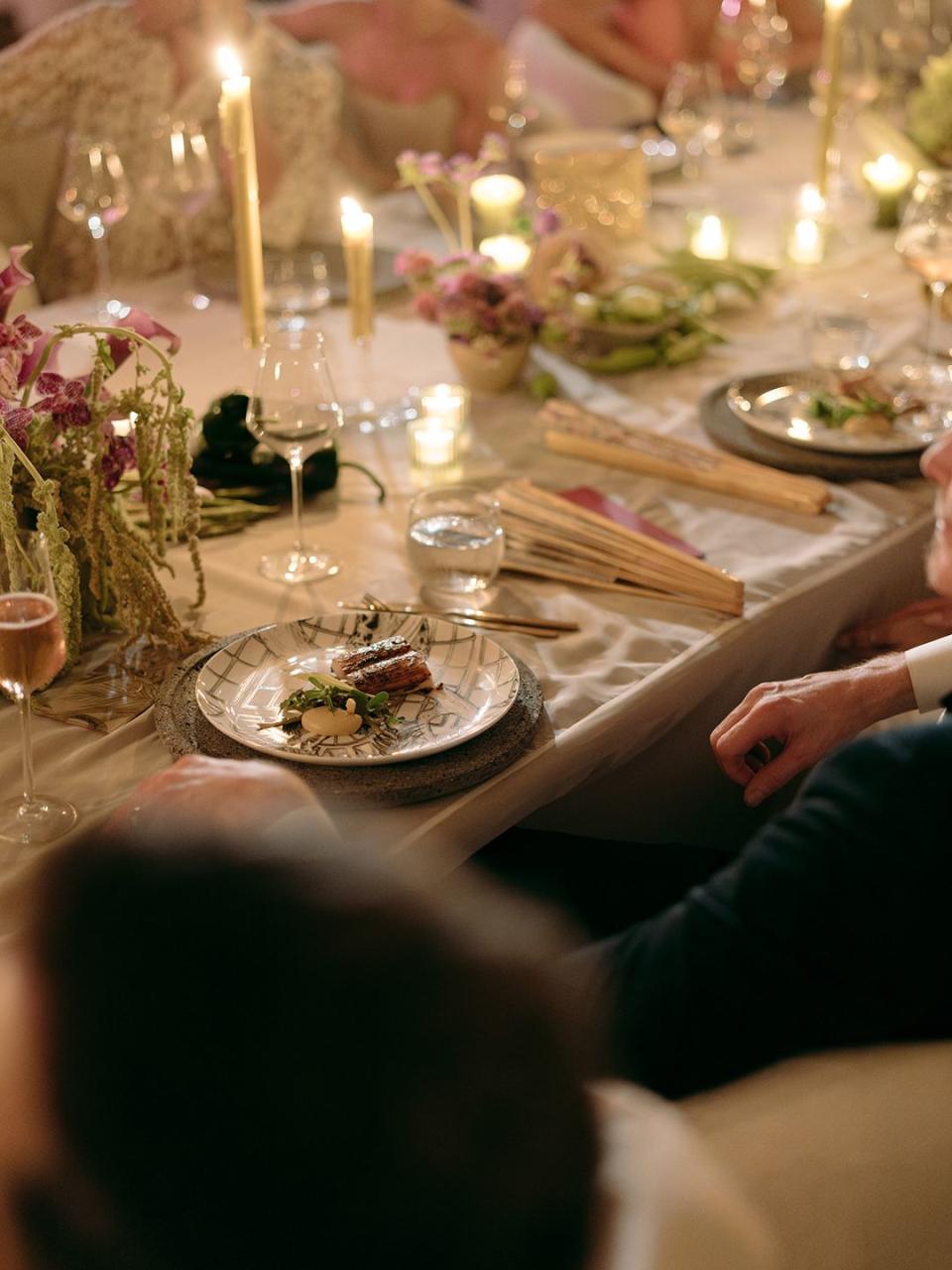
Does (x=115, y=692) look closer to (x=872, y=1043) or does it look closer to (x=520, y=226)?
(x=872, y=1043)

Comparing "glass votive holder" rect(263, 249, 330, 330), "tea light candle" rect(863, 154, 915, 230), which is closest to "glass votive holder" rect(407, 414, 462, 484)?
"glass votive holder" rect(263, 249, 330, 330)

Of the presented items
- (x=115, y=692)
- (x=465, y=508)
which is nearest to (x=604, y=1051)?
(x=115, y=692)

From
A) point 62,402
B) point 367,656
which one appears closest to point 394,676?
point 367,656

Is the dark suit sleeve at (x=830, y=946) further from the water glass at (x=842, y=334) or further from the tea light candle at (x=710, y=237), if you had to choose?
the tea light candle at (x=710, y=237)

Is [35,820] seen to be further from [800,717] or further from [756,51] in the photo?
[756,51]

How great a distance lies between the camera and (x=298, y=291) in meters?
2.35

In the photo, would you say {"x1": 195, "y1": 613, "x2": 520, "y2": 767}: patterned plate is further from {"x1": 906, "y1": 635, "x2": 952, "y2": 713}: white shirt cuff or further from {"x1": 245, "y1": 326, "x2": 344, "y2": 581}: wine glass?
{"x1": 906, "y1": 635, "x2": 952, "y2": 713}: white shirt cuff

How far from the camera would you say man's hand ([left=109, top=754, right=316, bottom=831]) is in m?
0.83

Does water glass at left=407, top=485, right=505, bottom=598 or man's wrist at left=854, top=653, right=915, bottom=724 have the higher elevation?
water glass at left=407, top=485, right=505, bottom=598

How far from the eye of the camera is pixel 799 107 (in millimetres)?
3967

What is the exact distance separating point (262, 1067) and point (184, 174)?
213cm

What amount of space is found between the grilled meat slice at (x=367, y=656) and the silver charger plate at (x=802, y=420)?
2.49ft

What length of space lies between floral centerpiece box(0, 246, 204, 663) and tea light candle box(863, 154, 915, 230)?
194 cm

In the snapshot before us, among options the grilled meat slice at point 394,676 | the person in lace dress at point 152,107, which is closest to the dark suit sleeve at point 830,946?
the grilled meat slice at point 394,676
